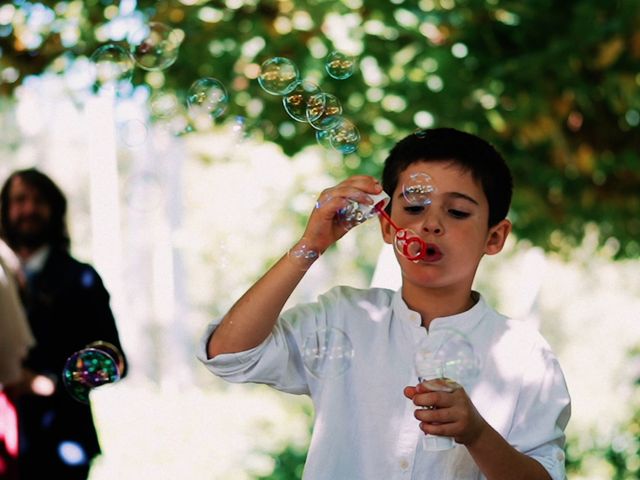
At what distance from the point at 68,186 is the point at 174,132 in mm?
19097

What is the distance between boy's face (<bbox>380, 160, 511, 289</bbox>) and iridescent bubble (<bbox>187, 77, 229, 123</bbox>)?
3.49 feet

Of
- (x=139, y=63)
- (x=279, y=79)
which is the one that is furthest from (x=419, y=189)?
(x=139, y=63)

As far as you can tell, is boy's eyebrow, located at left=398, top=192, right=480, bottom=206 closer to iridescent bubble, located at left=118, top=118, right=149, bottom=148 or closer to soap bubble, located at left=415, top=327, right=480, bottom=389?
soap bubble, located at left=415, top=327, right=480, bottom=389

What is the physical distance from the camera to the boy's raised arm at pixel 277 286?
184 cm

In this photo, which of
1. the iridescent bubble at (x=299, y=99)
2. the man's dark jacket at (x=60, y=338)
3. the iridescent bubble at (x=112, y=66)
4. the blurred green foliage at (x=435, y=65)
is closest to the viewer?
the iridescent bubble at (x=299, y=99)

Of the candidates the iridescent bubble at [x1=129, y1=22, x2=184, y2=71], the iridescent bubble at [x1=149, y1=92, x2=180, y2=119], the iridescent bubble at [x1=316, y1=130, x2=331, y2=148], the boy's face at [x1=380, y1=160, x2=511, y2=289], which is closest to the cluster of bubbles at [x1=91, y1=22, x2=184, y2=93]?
the iridescent bubble at [x1=129, y1=22, x2=184, y2=71]

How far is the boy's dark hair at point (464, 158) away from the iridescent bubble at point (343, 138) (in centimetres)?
43

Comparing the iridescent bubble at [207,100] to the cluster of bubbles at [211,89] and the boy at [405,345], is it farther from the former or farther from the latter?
the boy at [405,345]

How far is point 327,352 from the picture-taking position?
1.92 metres

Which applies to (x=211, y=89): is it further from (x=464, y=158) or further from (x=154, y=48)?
(x=464, y=158)

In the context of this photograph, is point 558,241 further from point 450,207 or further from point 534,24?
point 450,207

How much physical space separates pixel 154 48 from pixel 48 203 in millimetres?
1025

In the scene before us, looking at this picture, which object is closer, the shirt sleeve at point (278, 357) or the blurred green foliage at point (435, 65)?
the shirt sleeve at point (278, 357)

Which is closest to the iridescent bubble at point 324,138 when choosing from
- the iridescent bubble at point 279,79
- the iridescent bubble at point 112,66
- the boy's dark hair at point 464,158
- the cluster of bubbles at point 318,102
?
the cluster of bubbles at point 318,102
